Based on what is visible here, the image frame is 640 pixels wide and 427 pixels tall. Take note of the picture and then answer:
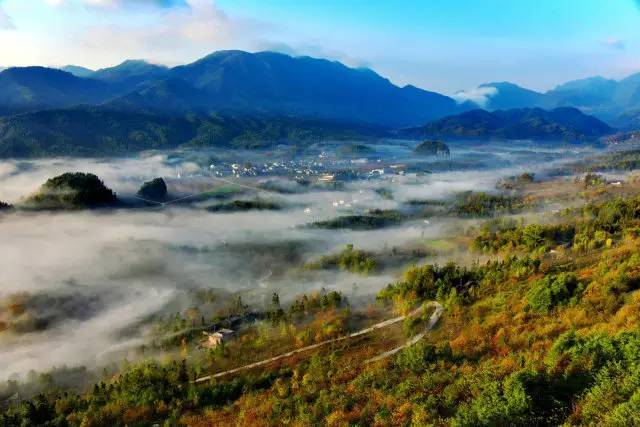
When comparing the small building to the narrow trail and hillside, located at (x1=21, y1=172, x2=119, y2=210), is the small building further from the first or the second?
hillside, located at (x1=21, y1=172, x2=119, y2=210)

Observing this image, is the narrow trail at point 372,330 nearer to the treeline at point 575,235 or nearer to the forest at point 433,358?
the forest at point 433,358

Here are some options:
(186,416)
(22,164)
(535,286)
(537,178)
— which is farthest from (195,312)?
(22,164)

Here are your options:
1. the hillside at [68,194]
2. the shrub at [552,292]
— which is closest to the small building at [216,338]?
the shrub at [552,292]

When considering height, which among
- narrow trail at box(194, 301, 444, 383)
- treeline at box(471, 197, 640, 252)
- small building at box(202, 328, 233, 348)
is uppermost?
treeline at box(471, 197, 640, 252)

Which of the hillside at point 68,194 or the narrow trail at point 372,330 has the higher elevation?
the hillside at point 68,194

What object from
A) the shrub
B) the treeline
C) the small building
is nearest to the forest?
the shrub

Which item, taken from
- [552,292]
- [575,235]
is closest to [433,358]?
[552,292]

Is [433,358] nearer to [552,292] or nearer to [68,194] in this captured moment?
[552,292]

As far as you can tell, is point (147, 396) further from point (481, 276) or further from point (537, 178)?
point (537, 178)
